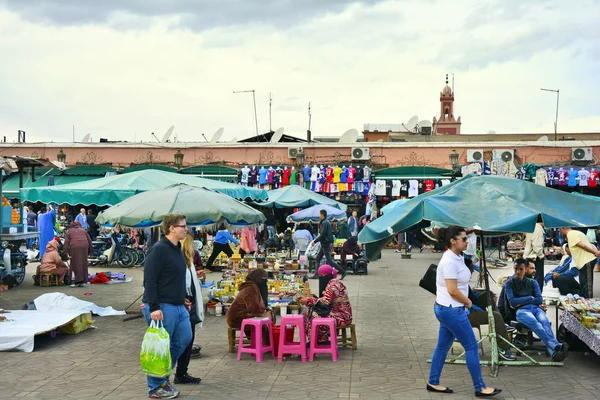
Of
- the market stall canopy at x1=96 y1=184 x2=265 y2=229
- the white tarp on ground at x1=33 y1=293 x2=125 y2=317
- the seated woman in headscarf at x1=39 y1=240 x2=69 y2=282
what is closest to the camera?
the white tarp on ground at x1=33 y1=293 x2=125 y2=317

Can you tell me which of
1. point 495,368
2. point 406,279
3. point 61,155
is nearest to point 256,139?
point 61,155

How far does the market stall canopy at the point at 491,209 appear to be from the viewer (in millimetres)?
7691

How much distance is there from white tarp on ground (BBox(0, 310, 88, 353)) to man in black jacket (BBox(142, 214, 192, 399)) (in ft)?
10.0

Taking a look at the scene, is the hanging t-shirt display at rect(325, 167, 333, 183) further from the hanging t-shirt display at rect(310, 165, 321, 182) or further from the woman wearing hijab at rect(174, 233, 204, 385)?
the woman wearing hijab at rect(174, 233, 204, 385)

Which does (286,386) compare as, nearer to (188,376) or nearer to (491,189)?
(188,376)

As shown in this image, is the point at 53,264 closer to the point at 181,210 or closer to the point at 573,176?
the point at 181,210

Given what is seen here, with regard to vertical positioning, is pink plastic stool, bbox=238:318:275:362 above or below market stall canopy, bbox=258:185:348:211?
below

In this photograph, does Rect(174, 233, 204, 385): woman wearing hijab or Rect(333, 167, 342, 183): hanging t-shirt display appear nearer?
Rect(174, 233, 204, 385): woman wearing hijab

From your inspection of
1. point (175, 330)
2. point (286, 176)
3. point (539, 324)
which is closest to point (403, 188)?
point (286, 176)

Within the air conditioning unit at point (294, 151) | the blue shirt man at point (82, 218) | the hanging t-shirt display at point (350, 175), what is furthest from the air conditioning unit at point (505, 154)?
the blue shirt man at point (82, 218)

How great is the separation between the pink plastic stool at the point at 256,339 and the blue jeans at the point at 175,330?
165 cm

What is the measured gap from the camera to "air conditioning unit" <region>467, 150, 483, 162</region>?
33062 mm

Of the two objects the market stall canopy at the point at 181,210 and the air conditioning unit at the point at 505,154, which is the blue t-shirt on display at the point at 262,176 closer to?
the air conditioning unit at the point at 505,154

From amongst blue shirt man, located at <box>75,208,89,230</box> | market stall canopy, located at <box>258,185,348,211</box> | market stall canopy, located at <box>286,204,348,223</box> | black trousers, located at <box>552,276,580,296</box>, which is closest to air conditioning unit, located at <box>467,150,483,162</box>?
market stall canopy, located at <box>258,185,348,211</box>
